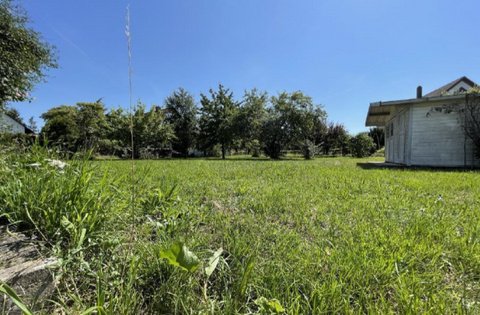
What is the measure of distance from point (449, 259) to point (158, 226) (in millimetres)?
2053

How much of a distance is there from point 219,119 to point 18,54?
1248 centimetres

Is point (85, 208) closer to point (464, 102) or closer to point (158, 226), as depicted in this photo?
point (158, 226)

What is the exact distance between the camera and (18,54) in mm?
6301

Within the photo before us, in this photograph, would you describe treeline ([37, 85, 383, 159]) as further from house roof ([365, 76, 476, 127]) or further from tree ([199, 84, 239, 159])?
house roof ([365, 76, 476, 127])

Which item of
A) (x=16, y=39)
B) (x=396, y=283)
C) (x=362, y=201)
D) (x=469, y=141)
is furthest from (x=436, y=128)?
(x=16, y=39)

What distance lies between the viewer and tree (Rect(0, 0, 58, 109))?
18.5ft

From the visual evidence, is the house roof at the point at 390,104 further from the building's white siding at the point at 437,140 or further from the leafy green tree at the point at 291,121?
the leafy green tree at the point at 291,121

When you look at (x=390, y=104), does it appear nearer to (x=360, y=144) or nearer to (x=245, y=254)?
(x=245, y=254)

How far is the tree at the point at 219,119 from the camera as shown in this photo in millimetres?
17250

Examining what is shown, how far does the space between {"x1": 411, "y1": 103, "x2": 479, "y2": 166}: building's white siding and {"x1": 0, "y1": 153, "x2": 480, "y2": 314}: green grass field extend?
700cm

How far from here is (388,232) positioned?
66.1 inches

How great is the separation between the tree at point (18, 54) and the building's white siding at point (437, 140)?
44.0 ft

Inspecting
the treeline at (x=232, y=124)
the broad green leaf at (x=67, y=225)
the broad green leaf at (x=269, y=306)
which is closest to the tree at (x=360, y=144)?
the treeline at (x=232, y=124)

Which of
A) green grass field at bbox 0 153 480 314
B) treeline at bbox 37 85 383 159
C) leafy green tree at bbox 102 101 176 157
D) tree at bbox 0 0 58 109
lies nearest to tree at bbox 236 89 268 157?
treeline at bbox 37 85 383 159
